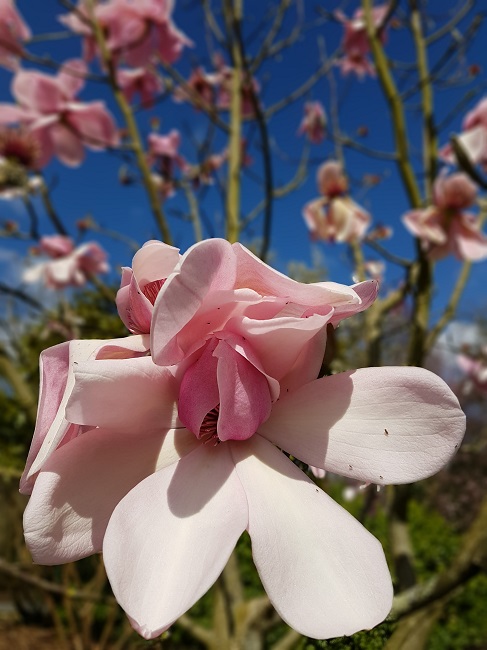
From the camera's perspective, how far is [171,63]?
66.6 inches

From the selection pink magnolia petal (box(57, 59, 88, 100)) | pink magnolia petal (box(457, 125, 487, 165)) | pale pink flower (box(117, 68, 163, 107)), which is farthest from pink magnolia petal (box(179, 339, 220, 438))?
pale pink flower (box(117, 68, 163, 107))

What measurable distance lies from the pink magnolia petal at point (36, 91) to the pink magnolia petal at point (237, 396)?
1.32 metres

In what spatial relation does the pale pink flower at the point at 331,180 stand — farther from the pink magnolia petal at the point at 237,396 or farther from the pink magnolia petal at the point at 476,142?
the pink magnolia petal at the point at 237,396

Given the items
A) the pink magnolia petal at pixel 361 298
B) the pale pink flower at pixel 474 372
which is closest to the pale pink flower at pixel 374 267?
the pale pink flower at pixel 474 372

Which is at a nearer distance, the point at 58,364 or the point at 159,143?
the point at 58,364

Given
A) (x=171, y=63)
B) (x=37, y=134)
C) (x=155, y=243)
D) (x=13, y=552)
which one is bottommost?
(x=13, y=552)

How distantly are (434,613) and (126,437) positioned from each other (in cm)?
47

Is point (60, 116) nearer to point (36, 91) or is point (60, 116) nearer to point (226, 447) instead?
point (36, 91)

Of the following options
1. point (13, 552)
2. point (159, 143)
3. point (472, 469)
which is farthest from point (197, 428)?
point (472, 469)

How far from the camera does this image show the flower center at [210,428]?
33cm

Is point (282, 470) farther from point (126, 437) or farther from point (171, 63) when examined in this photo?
point (171, 63)

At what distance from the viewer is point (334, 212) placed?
1627 millimetres

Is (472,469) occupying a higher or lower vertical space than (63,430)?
lower

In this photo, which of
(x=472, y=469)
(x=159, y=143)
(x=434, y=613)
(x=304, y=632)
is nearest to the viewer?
(x=304, y=632)
